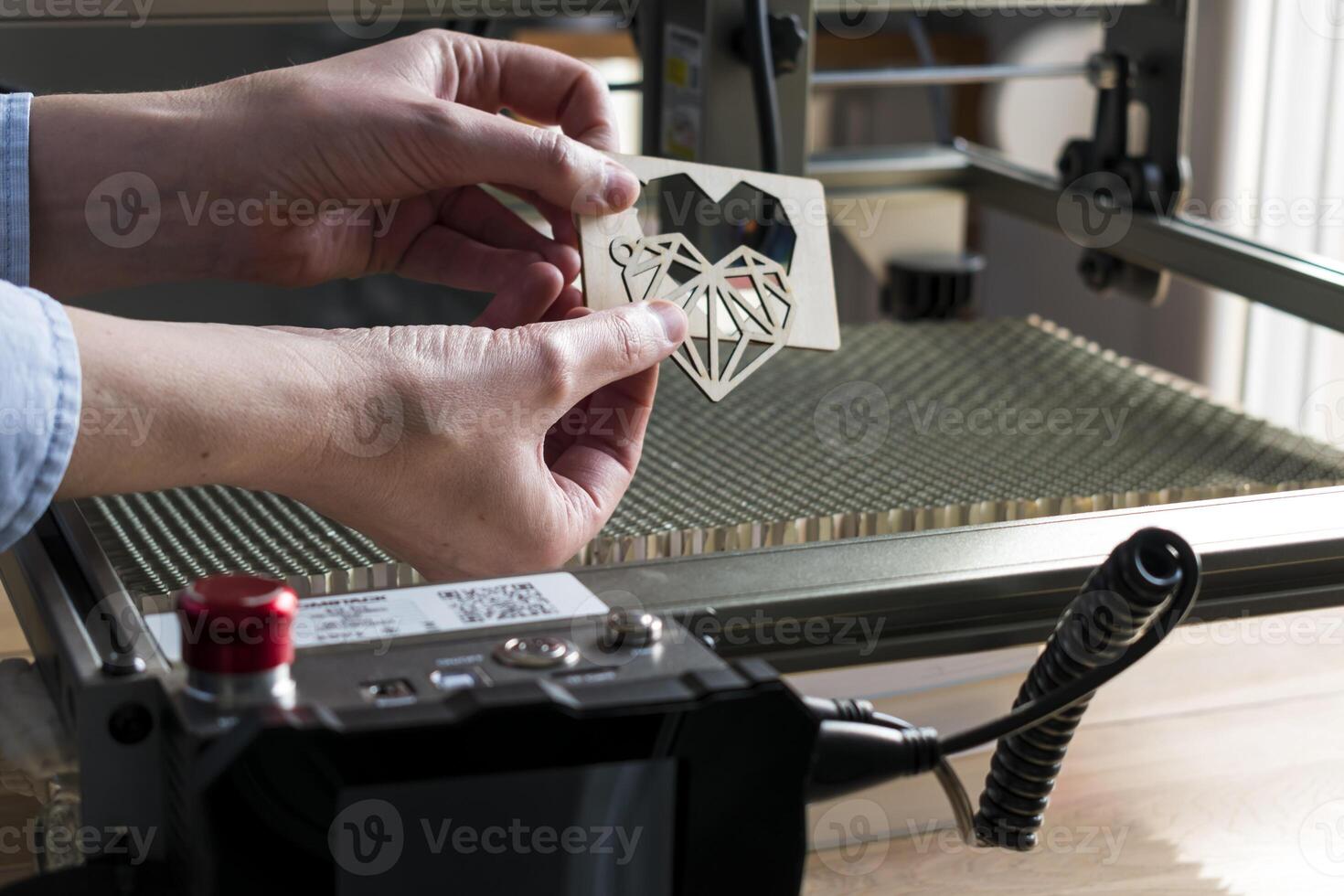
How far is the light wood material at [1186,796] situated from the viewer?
2.38 ft

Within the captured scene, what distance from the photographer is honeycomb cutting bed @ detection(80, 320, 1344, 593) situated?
824mm

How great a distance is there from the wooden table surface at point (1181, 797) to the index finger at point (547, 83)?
1.49ft

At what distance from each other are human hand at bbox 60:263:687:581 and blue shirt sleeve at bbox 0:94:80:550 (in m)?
0.02

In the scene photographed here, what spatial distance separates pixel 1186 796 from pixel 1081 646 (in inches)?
11.3

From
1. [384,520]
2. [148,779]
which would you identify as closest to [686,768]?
[148,779]

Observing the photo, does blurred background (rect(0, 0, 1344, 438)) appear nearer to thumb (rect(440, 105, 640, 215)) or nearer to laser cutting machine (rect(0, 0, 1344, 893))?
laser cutting machine (rect(0, 0, 1344, 893))

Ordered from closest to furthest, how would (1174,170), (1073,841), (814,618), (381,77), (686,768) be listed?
(686,768)
(814,618)
(1073,841)
(381,77)
(1174,170)

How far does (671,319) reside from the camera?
0.75 m

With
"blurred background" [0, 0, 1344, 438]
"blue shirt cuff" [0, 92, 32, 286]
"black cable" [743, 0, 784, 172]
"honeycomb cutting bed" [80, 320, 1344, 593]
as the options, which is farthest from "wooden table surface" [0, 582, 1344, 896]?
"blurred background" [0, 0, 1344, 438]

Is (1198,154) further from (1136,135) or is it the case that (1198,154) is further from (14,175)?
(14,175)

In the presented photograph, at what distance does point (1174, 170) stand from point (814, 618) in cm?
85

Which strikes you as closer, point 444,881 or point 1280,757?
point 444,881

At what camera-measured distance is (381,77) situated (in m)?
0.89

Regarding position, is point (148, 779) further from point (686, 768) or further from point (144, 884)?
point (686, 768)
